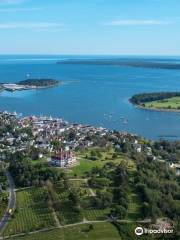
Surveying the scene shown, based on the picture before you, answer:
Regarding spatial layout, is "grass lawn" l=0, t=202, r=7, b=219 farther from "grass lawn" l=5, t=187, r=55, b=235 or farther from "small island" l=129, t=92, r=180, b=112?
"small island" l=129, t=92, r=180, b=112

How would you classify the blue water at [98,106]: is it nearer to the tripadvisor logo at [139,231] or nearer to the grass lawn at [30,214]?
the grass lawn at [30,214]

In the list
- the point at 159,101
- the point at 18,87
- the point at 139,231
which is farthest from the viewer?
the point at 18,87

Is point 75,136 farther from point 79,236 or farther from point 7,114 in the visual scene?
point 79,236

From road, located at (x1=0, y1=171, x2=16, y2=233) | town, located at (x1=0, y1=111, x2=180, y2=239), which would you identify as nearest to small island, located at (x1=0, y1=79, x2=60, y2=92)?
town, located at (x1=0, y1=111, x2=180, y2=239)

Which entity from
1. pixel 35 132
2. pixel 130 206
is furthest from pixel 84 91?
pixel 130 206

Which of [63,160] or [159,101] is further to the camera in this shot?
[159,101]

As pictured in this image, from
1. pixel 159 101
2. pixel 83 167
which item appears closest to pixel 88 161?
pixel 83 167

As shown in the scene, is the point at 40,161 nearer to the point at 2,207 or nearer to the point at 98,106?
the point at 2,207
